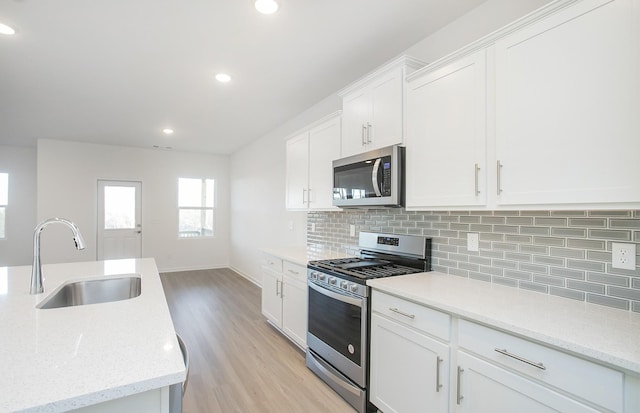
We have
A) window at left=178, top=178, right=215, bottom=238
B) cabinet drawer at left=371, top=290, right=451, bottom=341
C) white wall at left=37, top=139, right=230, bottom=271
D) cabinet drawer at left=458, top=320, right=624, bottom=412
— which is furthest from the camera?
window at left=178, top=178, right=215, bottom=238

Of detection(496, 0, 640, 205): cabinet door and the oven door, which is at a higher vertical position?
detection(496, 0, 640, 205): cabinet door

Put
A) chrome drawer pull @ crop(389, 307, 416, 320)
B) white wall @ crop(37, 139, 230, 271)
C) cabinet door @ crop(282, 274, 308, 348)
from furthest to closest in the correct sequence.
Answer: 1. white wall @ crop(37, 139, 230, 271)
2. cabinet door @ crop(282, 274, 308, 348)
3. chrome drawer pull @ crop(389, 307, 416, 320)

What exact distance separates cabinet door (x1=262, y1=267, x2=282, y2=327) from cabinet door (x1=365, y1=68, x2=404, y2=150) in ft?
5.69

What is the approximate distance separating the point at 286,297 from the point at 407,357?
5.26ft

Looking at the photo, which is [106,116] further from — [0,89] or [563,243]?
[563,243]

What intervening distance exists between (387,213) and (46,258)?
6.41 m

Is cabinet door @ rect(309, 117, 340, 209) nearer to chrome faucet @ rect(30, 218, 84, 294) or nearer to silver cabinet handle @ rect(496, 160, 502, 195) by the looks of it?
silver cabinet handle @ rect(496, 160, 502, 195)

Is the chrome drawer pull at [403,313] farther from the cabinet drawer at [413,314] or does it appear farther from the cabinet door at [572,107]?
the cabinet door at [572,107]

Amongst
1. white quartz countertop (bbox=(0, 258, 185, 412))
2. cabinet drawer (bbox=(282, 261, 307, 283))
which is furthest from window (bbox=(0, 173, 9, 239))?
cabinet drawer (bbox=(282, 261, 307, 283))

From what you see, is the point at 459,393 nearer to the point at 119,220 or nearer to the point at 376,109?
the point at 376,109

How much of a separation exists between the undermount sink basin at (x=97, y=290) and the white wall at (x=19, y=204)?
5969 mm

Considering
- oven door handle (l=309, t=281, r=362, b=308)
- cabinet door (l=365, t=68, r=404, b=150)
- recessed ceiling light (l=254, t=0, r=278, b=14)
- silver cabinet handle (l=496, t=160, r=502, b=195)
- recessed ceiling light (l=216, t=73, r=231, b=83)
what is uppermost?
recessed ceiling light (l=254, t=0, r=278, b=14)

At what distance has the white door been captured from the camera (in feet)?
20.2

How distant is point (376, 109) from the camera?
236 cm
